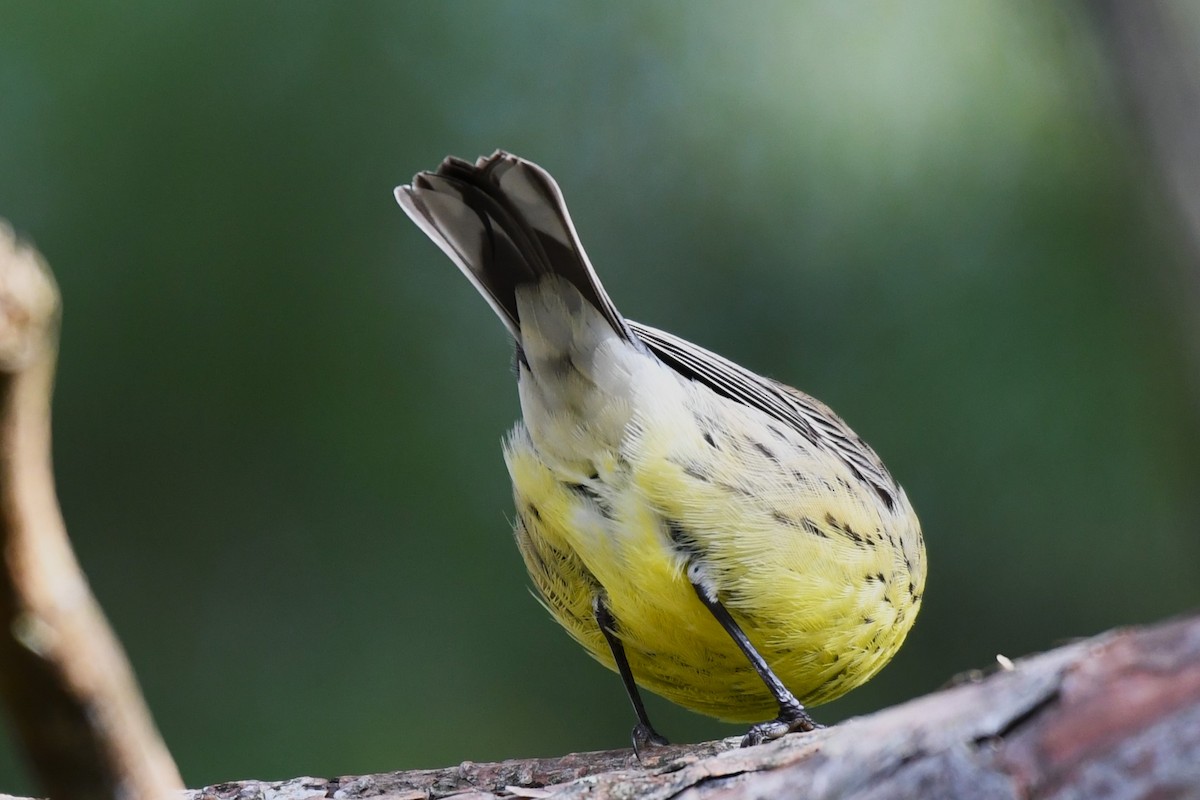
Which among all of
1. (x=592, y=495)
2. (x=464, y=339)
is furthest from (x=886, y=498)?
(x=464, y=339)

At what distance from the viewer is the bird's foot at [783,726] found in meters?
3.13

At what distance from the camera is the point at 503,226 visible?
3.23m

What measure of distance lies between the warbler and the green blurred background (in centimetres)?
255

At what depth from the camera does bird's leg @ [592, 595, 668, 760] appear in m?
3.49

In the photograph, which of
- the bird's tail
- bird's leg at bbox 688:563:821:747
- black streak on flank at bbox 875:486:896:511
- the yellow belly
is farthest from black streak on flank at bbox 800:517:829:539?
the bird's tail

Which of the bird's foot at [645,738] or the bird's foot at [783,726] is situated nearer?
the bird's foot at [783,726]

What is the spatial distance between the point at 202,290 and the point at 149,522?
52.5 inches

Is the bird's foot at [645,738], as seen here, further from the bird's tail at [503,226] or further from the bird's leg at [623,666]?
the bird's tail at [503,226]

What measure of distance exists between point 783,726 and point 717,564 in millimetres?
494

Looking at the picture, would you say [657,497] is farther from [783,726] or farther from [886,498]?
[886,498]

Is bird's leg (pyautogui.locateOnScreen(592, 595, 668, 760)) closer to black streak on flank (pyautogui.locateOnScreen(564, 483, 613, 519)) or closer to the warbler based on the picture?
the warbler

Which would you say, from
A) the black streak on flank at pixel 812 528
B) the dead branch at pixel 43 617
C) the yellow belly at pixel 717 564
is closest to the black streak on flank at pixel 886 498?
the yellow belly at pixel 717 564

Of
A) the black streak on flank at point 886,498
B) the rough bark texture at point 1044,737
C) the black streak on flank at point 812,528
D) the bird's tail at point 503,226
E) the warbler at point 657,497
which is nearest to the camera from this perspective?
the rough bark texture at point 1044,737

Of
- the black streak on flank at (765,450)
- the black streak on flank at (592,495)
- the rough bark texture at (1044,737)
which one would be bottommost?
the rough bark texture at (1044,737)
